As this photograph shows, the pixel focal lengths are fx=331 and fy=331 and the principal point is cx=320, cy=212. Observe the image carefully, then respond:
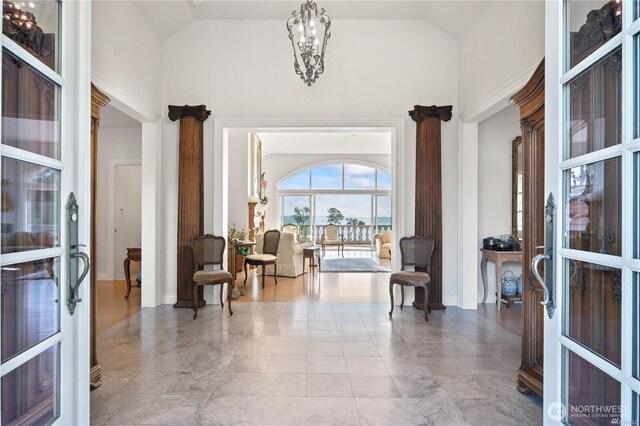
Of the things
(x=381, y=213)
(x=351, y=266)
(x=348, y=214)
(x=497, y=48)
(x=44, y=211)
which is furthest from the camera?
(x=348, y=214)

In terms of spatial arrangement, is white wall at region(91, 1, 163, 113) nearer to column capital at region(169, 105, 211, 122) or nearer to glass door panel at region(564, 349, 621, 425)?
column capital at region(169, 105, 211, 122)

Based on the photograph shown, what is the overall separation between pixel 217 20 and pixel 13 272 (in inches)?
180

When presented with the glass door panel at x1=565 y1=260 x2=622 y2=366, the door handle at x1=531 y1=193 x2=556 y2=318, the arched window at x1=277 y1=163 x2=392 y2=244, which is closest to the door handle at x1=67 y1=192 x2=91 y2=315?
the door handle at x1=531 y1=193 x2=556 y2=318

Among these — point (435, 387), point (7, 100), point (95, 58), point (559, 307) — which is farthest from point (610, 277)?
point (95, 58)

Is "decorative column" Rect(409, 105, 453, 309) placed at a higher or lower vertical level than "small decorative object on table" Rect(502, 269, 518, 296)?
higher

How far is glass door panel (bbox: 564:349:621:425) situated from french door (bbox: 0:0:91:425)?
206cm

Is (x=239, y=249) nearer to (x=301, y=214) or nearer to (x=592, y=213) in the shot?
(x=592, y=213)

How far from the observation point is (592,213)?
4.27 ft

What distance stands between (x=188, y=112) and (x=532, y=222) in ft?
14.0

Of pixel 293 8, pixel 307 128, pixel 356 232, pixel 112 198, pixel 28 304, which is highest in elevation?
pixel 293 8

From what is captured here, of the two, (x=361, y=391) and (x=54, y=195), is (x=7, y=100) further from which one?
(x=361, y=391)

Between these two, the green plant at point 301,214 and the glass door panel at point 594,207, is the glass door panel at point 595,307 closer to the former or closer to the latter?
the glass door panel at point 594,207

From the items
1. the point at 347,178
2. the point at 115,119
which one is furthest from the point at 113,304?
the point at 347,178

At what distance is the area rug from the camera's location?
25.8 feet
